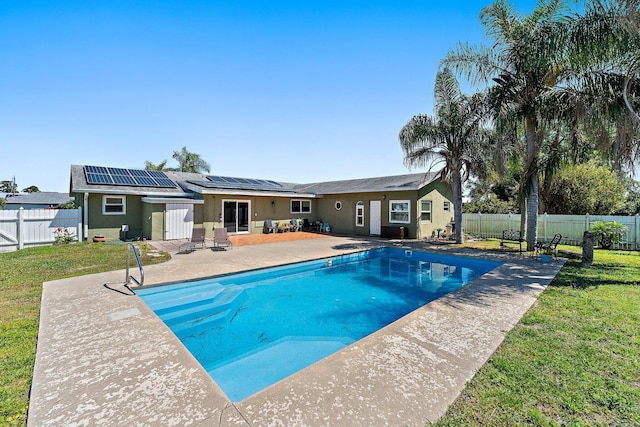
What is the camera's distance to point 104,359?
369cm

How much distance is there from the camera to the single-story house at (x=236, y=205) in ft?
49.3

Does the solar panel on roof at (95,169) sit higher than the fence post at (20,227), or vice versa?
the solar panel on roof at (95,169)

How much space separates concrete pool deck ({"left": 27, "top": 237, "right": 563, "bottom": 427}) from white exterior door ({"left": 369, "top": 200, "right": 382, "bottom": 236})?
42.5 ft

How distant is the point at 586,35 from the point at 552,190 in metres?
17.8

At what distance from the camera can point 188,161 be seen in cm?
3825

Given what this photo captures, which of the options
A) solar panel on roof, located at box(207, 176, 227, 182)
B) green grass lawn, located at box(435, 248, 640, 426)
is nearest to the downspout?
solar panel on roof, located at box(207, 176, 227, 182)

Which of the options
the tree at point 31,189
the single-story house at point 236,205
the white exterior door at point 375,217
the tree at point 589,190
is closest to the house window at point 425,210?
the single-story house at point 236,205

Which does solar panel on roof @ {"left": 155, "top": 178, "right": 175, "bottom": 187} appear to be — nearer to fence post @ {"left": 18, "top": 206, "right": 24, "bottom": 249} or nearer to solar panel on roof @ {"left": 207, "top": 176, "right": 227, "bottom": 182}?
solar panel on roof @ {"left": 207, "top": 176, "right": 227, "bottom": 182}

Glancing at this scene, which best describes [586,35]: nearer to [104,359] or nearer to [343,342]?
[343,342]

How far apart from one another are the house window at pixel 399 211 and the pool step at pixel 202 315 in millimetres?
12796

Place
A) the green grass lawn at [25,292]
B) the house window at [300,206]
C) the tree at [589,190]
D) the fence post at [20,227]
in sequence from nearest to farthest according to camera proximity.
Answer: the green grass lawn at [25,292] → the fence post at [20,227] → the tree at [589,190] → the house window at [300,206]

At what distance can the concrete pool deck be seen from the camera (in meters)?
2.67

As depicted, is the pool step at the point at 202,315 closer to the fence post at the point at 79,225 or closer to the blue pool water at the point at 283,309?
the blue pool water at the point at 283,309

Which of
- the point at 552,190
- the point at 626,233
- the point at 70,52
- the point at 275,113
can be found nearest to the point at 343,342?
the point at 70,52
